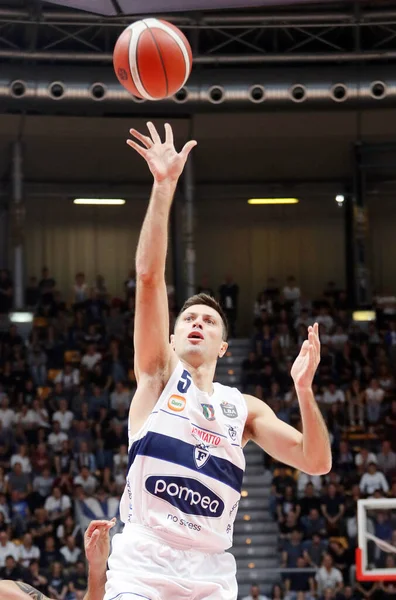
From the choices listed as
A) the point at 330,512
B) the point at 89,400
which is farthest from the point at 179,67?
the point at 89,400

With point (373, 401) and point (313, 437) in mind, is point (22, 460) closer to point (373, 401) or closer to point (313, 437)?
point (373, 401)

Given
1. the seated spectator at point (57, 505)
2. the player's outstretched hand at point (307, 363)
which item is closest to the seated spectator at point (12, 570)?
the seated spectator at point (57, 505)

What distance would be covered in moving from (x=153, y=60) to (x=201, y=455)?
167 inches

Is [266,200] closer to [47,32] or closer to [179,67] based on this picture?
[47,32]

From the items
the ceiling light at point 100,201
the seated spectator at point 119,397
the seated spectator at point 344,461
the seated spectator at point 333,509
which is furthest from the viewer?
the ceiling light at point 100,201

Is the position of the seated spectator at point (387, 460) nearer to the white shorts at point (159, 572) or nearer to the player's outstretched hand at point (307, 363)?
the player's outstretched hand at point (307, 363)

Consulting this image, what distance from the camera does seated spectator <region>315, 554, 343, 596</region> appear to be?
55.6 feet

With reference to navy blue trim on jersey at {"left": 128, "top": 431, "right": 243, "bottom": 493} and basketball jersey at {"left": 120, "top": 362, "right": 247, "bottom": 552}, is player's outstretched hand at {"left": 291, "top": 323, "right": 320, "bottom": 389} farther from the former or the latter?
navy blue trim on jersey at {"left": 128, "top": 431, "right": 243, "bottom": 493}

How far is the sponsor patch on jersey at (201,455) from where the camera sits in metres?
5.44

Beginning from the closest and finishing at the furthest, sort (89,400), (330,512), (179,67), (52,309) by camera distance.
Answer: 1. (179,67)
2. (330,512)
3. (89,400)
4. (52,309)

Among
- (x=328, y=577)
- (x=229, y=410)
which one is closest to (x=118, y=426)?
(x=328, y=577)

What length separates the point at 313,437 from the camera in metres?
5.53

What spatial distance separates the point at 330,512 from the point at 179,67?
1132 centimetres

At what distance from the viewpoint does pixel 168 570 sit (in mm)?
5250
